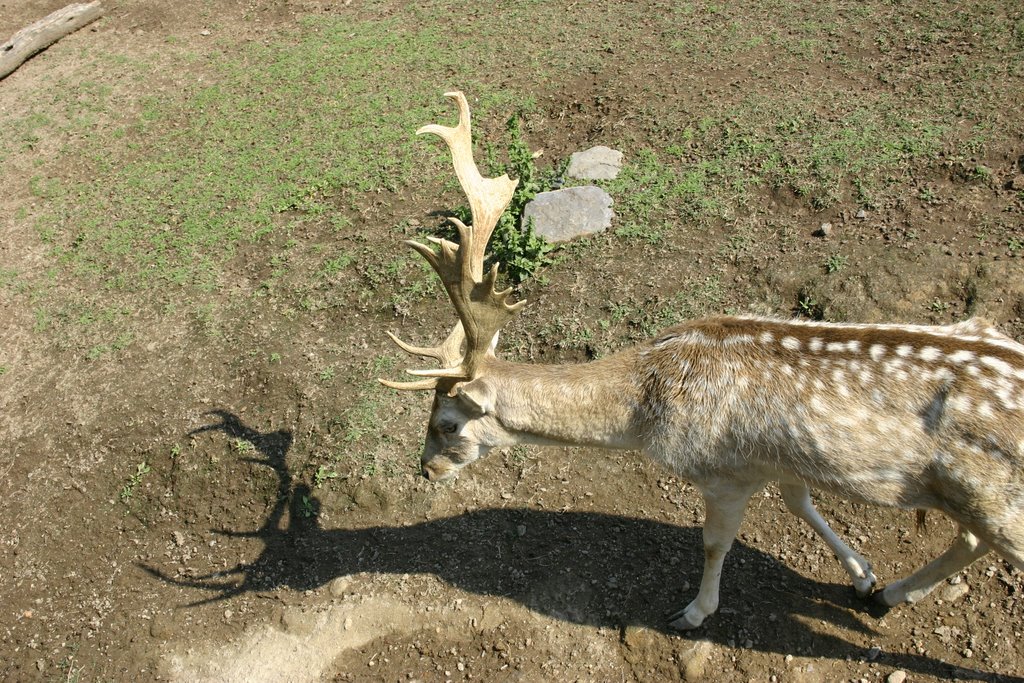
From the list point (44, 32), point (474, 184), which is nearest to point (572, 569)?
point (474, 184)

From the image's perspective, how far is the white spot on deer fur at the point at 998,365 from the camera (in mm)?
3922

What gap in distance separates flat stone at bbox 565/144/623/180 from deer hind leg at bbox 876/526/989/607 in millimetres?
4703

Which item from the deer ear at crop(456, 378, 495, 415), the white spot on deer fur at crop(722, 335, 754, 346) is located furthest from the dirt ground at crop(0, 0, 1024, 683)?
the white spot on deer fur at crop(722, 335, 754, 346)

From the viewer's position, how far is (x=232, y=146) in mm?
10016

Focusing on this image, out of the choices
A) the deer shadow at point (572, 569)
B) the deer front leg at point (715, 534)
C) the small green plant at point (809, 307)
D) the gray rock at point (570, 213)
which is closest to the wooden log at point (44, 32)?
the gray rock at point (570, 213)

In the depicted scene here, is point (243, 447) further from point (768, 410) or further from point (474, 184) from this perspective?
point (768, 410)

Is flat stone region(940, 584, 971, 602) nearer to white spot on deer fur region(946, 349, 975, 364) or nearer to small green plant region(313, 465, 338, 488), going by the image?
white spot on deer fur region(946, 349, 975, 364)

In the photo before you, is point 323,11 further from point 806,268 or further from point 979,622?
point 979,622

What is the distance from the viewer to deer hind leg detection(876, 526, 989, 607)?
4543mm

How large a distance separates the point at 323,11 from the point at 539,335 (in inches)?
330

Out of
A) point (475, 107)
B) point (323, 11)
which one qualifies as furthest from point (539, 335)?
point (323, 11)

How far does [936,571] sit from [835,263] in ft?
8.48

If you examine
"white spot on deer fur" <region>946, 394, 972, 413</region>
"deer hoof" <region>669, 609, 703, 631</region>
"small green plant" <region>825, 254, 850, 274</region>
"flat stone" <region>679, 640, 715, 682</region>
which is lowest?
"flat stone" <region>679, 640, 715, 682</region>

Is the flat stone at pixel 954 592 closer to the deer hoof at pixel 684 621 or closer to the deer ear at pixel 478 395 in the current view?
the deer hoof at pixel 684 621
